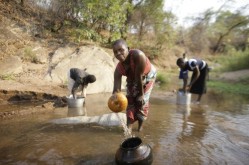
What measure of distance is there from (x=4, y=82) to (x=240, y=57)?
1414 centimetres

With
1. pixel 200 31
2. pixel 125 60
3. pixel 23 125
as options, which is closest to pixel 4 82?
pixel 23 125

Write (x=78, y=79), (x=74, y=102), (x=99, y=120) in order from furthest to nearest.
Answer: (x=78, y=79) < (x=74, y=102) < (x=99, y=120)

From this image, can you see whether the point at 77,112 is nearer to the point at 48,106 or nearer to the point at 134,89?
the point at 48,106

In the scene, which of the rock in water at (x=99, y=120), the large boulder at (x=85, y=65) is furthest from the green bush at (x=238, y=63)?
the rock in water at (x=99, y=120)

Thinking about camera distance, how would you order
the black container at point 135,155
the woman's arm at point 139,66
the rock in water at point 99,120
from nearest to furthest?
the black container at point 135,155 → the woman's arm at point 139,66 → the rock in water at point 99,120

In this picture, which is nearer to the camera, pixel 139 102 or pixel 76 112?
pixel 139 102

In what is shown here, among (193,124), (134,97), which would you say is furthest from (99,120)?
(193,124)

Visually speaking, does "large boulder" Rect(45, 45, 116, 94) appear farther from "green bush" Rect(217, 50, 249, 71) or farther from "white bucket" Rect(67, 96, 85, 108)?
"green bush" Rect(217, 50, 249, 71)

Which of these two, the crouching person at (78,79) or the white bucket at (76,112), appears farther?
the crouching person at (78,79)

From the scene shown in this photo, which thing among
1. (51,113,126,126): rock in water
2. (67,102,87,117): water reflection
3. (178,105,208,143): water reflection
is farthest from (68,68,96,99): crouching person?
(178,105,208,143): water reflection

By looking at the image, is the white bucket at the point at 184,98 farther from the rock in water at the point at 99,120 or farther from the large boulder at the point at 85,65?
the large boulder at the point at 85,65

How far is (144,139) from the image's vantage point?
4770mm

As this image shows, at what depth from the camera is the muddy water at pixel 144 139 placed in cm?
389

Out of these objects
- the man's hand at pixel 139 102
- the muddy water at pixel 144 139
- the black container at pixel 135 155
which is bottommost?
the muddy water at pixel 144 139
